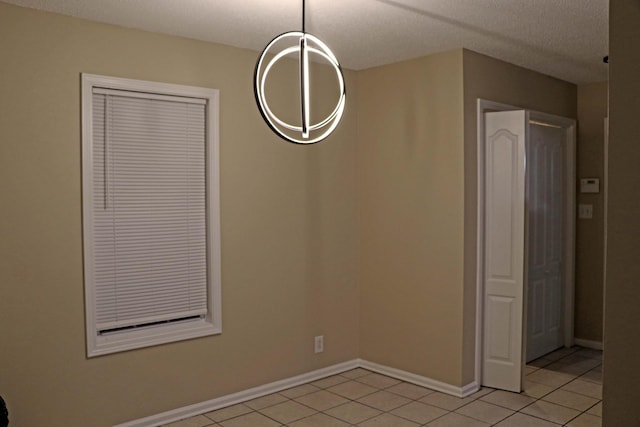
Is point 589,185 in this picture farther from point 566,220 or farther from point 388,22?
point 388,22

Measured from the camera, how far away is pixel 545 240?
4949mm

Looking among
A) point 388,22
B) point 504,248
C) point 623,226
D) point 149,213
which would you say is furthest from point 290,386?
point 623,226

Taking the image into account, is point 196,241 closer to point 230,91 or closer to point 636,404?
point 230,91

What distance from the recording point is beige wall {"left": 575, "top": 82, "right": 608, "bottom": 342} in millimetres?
5152

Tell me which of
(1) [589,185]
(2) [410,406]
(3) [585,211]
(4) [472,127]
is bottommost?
(2) [410,406]

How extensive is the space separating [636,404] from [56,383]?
9.50 ft

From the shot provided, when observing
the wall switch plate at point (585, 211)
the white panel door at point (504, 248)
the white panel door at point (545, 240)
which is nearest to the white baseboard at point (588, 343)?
the white panel door at point (545, 240)

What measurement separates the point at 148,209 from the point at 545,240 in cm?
342

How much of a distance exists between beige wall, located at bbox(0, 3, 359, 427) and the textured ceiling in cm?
24

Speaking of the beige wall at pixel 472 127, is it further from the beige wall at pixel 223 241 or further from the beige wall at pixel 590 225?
the beige wall at pixel 590 225

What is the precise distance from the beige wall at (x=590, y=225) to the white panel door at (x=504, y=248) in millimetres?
1550

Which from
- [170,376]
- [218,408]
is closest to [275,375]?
[218,408]

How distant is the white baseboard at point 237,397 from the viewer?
353 cm

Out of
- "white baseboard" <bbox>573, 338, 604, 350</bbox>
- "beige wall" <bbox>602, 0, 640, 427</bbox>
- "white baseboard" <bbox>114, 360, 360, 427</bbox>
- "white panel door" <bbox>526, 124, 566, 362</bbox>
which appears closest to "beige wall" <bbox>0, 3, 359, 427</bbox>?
"white baseboard" <bbox>114, 360, 360, 427</bbox>
